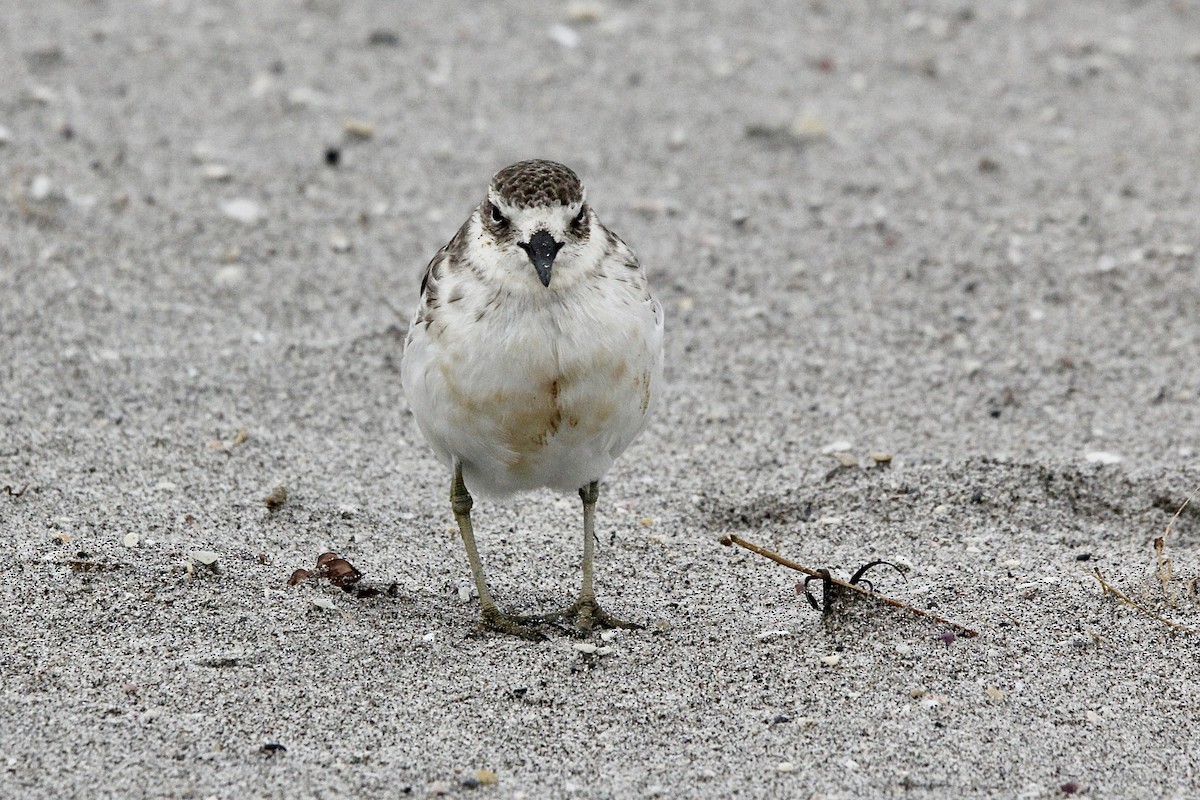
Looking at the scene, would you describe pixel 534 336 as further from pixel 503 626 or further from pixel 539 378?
pixel 503 626

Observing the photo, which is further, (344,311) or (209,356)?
(344,311)

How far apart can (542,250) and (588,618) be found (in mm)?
1483

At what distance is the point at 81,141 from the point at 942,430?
18.1 ft

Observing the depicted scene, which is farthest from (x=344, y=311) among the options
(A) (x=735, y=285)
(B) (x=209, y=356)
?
(A) (x=735, y=285)

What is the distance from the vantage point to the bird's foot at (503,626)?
583 centimetres

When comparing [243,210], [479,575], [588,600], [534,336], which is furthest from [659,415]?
[243,210]

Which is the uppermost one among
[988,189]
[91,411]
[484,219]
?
[484,219]

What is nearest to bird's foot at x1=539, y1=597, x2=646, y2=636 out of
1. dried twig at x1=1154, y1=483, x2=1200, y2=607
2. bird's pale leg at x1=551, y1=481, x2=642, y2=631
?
bird's pale leg at x1=551, y1=481, x2=642, y2=631

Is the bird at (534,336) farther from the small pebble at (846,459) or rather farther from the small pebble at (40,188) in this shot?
the small pebble at (40,188)

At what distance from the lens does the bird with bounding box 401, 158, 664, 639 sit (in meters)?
5.29

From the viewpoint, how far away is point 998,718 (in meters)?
5.20

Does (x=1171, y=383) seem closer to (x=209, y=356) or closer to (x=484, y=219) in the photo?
(x=484, y=219)

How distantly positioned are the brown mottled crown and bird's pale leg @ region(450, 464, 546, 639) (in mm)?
1077

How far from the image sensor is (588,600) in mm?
5984
